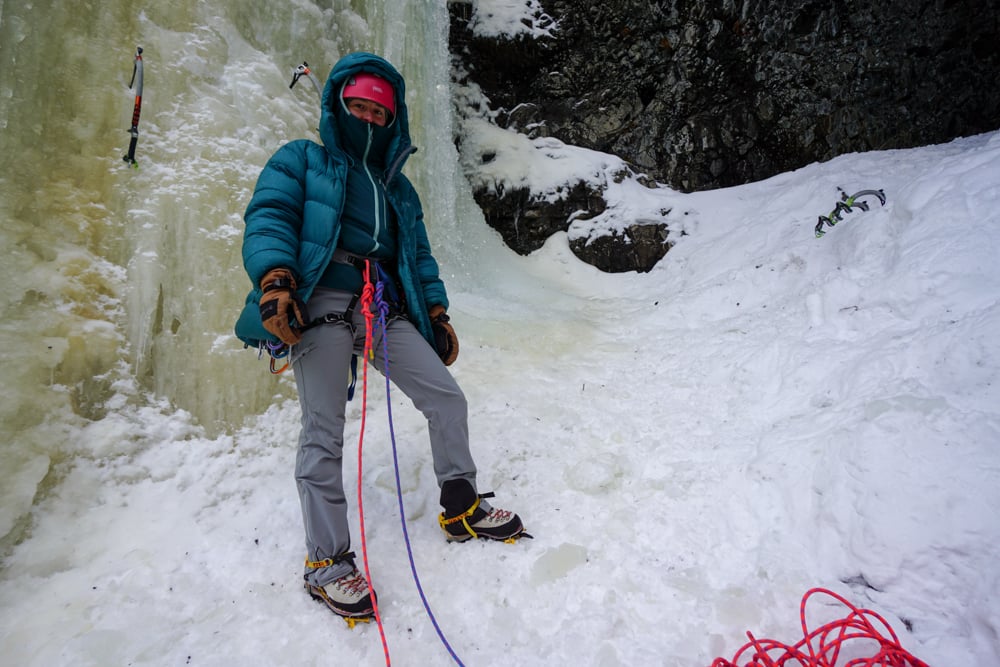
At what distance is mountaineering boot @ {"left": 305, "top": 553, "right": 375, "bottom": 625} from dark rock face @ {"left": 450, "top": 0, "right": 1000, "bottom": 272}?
762cm

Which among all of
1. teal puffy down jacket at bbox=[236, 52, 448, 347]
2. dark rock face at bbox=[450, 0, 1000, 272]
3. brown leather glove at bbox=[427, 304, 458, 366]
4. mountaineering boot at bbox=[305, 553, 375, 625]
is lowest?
mountaineering boot at bbox=[305, 553, 375, 625]

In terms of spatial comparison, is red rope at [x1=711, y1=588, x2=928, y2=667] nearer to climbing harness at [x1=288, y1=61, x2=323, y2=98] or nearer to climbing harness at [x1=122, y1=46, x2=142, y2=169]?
climbing harness at [x1=122, y1=46, x2=142, y2=169]

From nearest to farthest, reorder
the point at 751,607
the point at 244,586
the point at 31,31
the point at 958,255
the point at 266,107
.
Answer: the point at 751,607
the point at 244,586
the point at 31,31
the point at 958,255
the point at 266,107

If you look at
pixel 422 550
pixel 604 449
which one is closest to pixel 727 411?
pixel 604 449

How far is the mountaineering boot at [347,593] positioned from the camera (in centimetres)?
200

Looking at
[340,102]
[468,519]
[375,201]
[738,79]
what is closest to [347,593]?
[468,519]

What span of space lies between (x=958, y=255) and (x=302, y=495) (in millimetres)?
4039

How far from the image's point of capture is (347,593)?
79.7 inches

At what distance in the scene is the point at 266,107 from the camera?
3.99 metres

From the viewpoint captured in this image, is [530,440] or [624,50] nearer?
[530,440]

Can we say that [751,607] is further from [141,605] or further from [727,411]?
[141,605]

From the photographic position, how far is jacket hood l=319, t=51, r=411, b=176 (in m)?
2.29

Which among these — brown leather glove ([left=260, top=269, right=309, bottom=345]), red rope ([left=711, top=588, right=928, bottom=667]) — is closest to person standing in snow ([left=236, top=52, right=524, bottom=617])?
brown leather glove ([left=260, top=269, right=309, bottom=345])

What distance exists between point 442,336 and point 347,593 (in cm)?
126
